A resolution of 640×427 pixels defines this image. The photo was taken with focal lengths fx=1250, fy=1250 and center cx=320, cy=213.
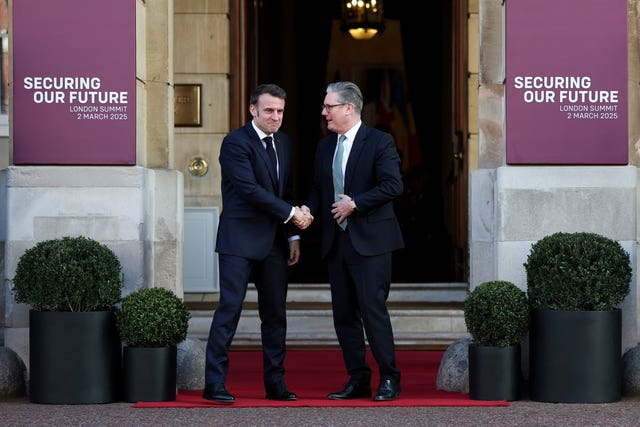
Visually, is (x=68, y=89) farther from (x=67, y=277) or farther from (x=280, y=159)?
(x=280, y=159)

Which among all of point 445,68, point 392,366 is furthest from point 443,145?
point 392,366

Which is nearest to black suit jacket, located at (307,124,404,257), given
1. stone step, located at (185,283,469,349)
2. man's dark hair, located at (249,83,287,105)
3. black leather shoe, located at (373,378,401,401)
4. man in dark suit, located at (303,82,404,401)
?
man in dark suit, located at (303,82,404,401)

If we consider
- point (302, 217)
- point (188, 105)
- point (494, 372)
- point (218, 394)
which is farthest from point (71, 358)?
point (188, 105)

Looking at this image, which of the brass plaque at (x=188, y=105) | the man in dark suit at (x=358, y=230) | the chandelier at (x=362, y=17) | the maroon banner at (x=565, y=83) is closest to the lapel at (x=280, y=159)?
the man in dark suit at (x=358, y=230)

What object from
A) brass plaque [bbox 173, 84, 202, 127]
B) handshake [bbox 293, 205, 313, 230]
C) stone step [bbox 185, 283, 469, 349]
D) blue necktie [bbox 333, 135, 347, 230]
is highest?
brass plaque [bbox 173, 84, 202, 127]

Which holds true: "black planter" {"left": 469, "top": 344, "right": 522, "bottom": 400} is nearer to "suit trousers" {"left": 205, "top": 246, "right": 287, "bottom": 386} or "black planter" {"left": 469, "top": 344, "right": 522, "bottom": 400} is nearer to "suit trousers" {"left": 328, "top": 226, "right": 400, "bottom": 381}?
"suit trousers" {"left": 328, "top": 226, "right": 400, "bottom": 381}

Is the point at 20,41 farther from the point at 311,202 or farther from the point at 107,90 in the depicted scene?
the point at 311,202

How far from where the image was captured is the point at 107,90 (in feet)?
27.5

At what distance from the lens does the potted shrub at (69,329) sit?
7535 millimetres

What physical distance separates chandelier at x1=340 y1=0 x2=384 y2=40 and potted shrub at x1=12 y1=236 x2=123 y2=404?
9394 millimetres

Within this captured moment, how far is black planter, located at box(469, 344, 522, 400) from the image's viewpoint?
7.46m

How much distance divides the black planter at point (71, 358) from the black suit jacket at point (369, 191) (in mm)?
1511

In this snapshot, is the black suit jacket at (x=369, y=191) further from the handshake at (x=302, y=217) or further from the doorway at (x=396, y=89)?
the doorway at (x=396, y=89)

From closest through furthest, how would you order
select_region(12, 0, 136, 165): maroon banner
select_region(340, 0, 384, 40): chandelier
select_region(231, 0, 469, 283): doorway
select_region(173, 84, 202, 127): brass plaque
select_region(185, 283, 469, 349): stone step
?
select_region(12, 0, 136, 165): maroon banner → select_region(185, 283, 469, 349): stone step → select_region(173, 84, 202, 127): brass plaque → select_region(340, 0, 384, 40): chandelier → select_region(231, 0, 469, 283): doorway
